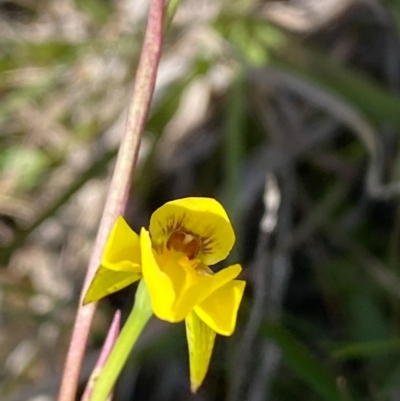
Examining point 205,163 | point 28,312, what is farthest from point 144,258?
point 205,163

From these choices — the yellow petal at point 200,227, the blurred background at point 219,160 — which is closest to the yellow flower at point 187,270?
the yellow petal at point 200,227

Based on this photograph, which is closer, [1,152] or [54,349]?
[54,349]

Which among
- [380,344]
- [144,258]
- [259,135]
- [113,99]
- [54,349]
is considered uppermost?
[113,99]

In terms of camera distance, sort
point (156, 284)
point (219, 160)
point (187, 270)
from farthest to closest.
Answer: point (219, 160), point (187, 270), point (156, 284)

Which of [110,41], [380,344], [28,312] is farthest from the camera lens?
[110,41]

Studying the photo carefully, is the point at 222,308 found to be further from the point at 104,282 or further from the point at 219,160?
the point at 219,160

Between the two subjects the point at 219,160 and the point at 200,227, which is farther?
the point at 219,160

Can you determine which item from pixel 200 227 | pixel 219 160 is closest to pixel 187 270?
pixel 200 227

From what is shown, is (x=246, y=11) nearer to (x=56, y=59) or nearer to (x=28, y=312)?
(x=56, y=59)
